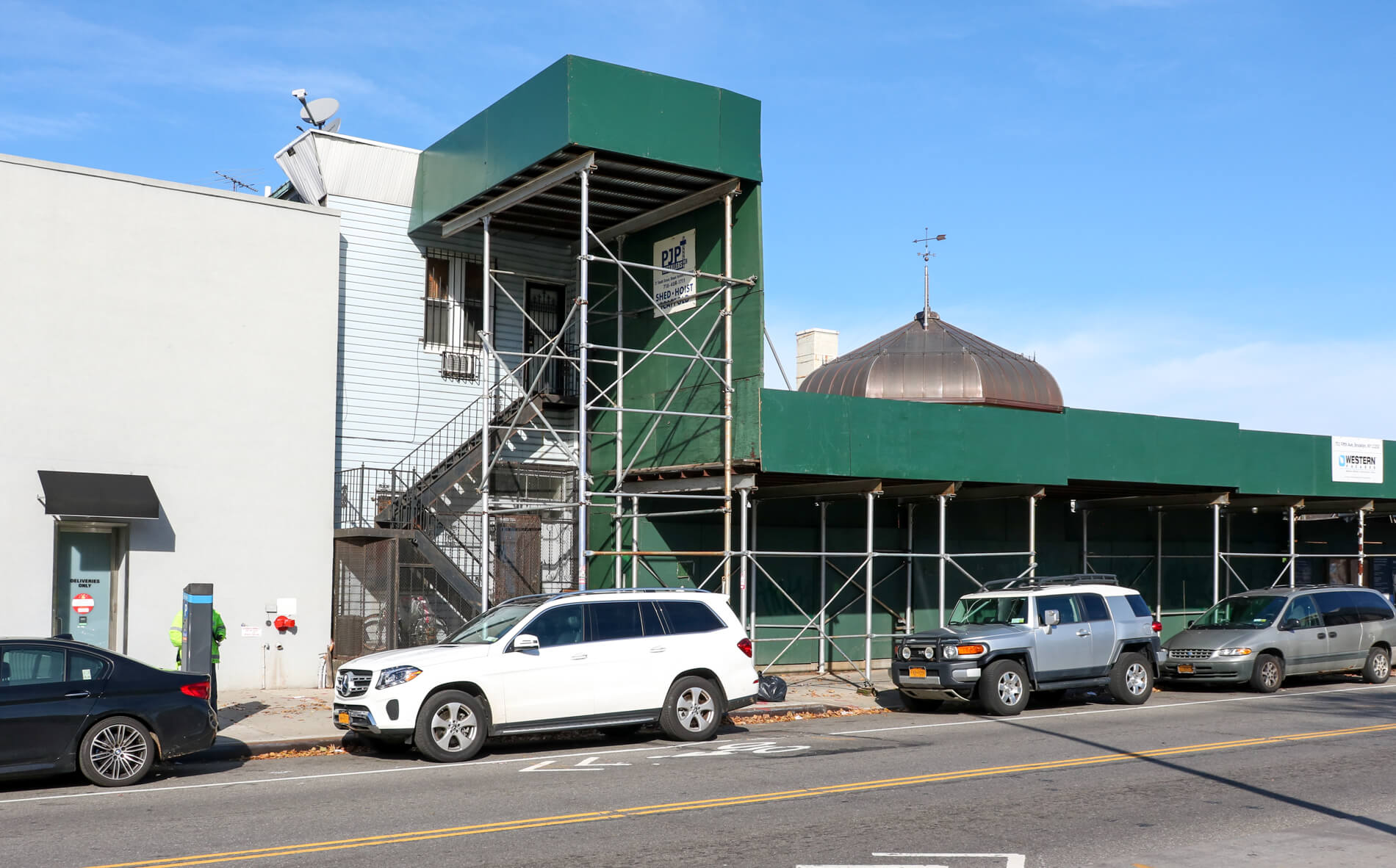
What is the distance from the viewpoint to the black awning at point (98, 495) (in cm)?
1709

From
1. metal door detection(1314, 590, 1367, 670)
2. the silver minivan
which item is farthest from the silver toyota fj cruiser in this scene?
metal door detection(1314, 590, 1367, 670)

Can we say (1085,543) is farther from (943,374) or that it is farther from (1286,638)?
(1286,638)

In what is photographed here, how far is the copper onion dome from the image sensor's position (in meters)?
29.9

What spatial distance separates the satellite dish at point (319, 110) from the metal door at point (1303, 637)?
1813 centimetres

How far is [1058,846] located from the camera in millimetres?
8422

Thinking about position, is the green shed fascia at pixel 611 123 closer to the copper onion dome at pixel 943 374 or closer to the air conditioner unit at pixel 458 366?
the air conditioner unit at pixel 458 366

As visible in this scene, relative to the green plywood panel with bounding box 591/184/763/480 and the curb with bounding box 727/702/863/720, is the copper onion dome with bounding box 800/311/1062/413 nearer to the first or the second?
the green plywood panel with bounding box 591/184/763/480

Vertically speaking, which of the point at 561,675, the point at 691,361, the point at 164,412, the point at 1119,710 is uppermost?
the point at 691,361

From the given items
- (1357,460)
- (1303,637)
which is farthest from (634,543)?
(1357,460)

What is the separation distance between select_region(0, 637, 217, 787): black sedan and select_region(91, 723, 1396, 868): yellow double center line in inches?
145

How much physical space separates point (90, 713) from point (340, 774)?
2291mm

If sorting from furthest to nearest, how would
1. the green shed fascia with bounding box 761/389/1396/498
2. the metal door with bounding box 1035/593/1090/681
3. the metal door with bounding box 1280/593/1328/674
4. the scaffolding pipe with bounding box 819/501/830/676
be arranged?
the scaffolding pipe with bounding box 819/501/830/676
the metal door with bounding box 1280/593/1328/674
the green shed fascia with bounding box 761/389/1396/498
the metal door with bounding box 1035/593/1090/681

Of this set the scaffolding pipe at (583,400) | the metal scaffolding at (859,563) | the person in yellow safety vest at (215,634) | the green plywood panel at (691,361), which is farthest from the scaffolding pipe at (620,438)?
the person in yellow safety vest at (215,634)

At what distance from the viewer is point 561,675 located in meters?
13.4
